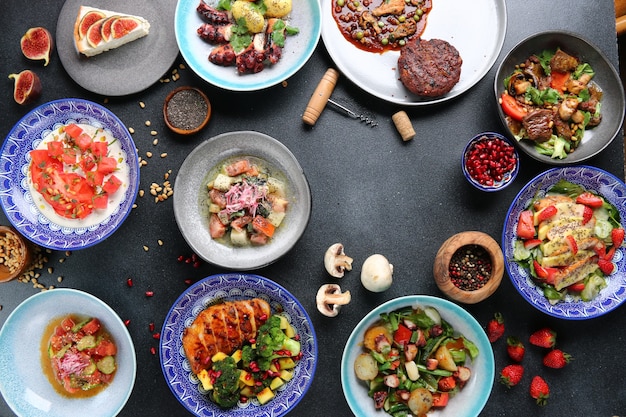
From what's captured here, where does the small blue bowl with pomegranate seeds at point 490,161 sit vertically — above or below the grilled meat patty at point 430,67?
below

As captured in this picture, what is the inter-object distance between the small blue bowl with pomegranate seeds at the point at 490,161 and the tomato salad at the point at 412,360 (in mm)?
960

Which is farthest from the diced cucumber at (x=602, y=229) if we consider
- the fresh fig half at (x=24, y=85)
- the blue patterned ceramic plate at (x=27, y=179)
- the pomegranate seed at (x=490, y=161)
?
the fresh fig half at (x=24, y=85)

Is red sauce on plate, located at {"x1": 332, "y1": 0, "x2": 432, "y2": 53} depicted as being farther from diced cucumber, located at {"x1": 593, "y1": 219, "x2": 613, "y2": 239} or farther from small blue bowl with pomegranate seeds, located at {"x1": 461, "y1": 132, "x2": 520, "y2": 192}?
diced cucumber, located at {"x1": 593, "y1": 219, "x2": 613, "y2": 239}

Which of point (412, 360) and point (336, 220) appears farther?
point (336, 220)

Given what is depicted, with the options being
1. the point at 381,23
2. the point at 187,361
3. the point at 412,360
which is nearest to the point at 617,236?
the point at 412,360

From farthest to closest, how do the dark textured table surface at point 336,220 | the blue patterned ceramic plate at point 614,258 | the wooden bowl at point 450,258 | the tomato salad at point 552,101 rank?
the dark textured table surface at point 336,220, the tomato salad at point 552,101, the blue patterned ceramic plate at point 614,258, the wooden bowl at point 450,258

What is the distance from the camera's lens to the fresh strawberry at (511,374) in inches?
150

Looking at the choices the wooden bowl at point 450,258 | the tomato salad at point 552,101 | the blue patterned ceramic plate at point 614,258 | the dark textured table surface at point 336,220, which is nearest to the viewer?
the wooden bowl at point 450,258

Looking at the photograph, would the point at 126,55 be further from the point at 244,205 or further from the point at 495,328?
the point at 495,328

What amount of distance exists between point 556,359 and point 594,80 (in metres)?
2.02

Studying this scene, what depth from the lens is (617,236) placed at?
12.2 ft

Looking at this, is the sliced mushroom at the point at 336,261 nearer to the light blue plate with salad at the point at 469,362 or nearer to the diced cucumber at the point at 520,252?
the light blue plate with salad at the point at 469,362

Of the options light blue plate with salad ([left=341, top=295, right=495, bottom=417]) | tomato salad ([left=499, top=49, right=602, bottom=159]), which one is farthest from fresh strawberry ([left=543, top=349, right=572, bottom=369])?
tomato salad ([left=499, top=49, right=602, bottom=159])

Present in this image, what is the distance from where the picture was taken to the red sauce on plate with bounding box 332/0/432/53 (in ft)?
13.0
